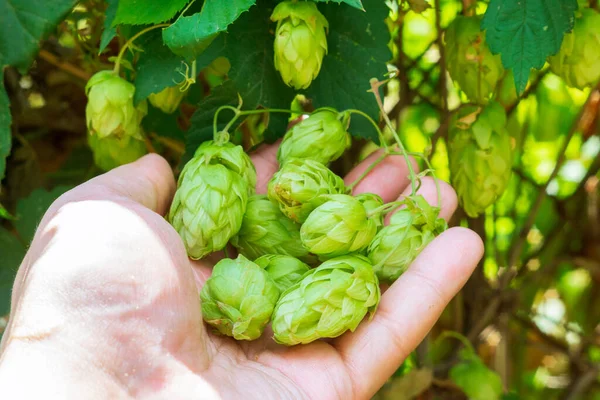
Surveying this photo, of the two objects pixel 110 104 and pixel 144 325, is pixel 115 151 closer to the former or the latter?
pixel 110 104

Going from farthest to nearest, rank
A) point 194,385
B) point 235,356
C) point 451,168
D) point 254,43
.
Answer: point 451,168 → point 254,43 → point 235,356 → point 194,385

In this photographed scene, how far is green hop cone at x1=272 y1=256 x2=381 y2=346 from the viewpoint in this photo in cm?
88

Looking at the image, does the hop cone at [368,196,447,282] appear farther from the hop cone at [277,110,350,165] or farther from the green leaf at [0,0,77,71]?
the green leaf at [0,0,77,71]

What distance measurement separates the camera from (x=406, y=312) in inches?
37.7

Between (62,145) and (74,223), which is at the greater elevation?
(74,223)

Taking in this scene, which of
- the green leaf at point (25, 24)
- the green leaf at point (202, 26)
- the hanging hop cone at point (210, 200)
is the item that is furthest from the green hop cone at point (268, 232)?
the green leaf at point (25, 24)

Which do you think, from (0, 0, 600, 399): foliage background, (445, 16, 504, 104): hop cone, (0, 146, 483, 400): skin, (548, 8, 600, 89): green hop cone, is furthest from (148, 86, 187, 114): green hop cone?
(548, 8, 600, 89): green hop cone

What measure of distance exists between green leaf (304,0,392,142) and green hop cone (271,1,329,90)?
0.11 metres

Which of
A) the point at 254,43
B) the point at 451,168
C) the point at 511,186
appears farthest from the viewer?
the point at 511,186

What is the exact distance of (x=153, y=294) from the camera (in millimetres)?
827

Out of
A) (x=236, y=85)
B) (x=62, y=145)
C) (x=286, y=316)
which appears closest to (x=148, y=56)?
(x=236, y=85)

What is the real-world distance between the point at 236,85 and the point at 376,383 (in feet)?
1.54

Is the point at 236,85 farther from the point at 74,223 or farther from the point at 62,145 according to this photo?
the point at 62,145

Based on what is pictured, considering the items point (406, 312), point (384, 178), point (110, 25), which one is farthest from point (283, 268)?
point (110, 25)
